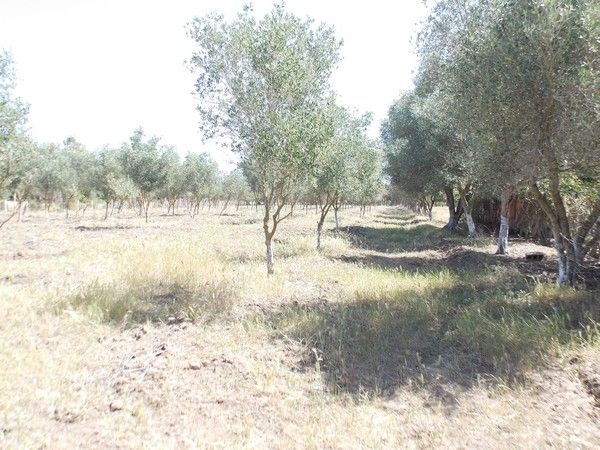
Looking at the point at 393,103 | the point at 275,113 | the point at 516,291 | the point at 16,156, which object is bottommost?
the point at 516,291

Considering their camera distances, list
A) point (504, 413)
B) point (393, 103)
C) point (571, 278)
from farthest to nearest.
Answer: point (393, 103) < point (571, 278) < point (504, 413)

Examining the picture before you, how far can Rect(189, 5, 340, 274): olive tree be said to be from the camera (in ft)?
40.6

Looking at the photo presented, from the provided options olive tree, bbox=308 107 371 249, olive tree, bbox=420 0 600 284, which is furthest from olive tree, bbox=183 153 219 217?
olive tree, bbox=420 0 600 284

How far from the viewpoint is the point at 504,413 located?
5562mm

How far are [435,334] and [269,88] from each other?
8.83 metres

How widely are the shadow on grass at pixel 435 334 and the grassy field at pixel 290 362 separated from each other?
0.13 feet

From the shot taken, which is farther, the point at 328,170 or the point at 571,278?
the point at 328,170

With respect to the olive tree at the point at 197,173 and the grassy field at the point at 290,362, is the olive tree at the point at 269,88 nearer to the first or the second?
the grassy field at the point at 290,362

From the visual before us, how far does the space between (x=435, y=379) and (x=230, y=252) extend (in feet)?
46.2

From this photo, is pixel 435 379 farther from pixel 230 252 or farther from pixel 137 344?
pixel 230 252

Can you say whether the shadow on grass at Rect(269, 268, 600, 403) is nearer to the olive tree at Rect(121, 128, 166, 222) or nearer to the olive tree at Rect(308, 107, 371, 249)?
the olive tree at Rect(308, 107, 371, 249)

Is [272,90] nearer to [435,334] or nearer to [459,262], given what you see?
[435,334]

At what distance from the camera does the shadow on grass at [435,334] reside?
269 inches

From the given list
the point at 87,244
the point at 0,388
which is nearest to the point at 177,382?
the point at 0,388
